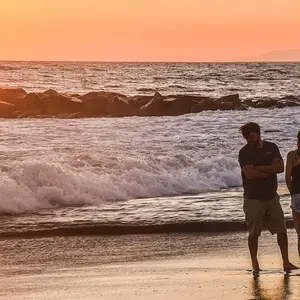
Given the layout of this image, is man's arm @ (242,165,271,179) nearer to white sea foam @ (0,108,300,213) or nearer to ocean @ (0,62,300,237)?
ocean @ (0,62,300,237)

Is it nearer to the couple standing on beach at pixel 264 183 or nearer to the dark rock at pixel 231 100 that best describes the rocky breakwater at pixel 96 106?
the dark rock at pixel 231 100

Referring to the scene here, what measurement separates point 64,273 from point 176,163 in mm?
10669

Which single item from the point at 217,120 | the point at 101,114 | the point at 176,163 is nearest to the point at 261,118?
the point at 217,120

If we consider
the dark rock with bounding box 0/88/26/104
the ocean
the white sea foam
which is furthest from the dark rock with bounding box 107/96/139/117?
the ocean

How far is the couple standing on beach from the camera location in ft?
28.1

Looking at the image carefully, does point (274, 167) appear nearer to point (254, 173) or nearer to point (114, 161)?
point (254, 173)

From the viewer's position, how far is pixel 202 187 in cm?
1755

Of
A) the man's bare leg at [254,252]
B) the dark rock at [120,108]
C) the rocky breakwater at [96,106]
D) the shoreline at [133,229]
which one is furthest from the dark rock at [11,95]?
the man's bare leg at [254,252]

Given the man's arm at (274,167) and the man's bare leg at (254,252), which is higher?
the man's arm at (274,167)

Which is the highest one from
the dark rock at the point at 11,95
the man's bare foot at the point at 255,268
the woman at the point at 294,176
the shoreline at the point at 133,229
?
the dark rock at the point at 11,95

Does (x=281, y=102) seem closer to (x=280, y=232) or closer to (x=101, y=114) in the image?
(x=101, y=114)

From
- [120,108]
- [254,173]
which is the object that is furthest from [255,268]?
[120,108]

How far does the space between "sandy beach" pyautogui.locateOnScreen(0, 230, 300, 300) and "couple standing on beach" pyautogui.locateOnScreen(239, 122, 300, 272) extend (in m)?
0.45

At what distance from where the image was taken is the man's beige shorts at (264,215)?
29.0ft
